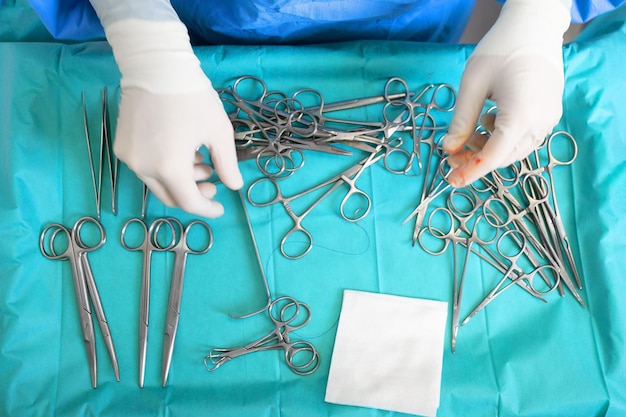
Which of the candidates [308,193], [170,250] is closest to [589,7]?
[308,193]

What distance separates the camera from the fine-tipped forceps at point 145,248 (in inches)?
42.0

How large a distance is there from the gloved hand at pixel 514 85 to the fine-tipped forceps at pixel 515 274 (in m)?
0.19

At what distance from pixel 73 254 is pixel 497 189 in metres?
0.88

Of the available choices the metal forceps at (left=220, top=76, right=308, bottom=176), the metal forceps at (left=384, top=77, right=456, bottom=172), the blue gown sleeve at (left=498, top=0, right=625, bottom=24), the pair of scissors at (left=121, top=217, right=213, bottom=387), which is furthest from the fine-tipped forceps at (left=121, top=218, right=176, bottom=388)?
the blue gown sleeve at (left=498, top=0, right=625, bottom=24)

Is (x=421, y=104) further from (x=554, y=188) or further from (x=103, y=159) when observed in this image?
(x=103, y=159)

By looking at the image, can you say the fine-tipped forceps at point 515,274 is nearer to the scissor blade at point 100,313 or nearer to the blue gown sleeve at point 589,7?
the blue gown sleeve at point 589,7

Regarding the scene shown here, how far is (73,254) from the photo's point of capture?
3.58ft

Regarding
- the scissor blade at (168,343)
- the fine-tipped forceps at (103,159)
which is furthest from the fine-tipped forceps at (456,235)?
the fine-tipped forceps at (103,159)

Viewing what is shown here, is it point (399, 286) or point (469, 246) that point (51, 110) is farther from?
point (469, 246)

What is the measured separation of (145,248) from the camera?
1100 millimetres

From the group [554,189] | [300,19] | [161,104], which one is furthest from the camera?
[554,189]

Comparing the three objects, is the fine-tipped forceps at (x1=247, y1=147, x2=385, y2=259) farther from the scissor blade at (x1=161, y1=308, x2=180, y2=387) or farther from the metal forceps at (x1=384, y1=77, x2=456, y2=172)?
the scissor blade at (x1=161, y1=308, x2=180, y2=387)

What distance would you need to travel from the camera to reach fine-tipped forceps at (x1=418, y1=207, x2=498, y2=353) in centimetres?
111

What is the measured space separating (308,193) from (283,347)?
0.32 m
